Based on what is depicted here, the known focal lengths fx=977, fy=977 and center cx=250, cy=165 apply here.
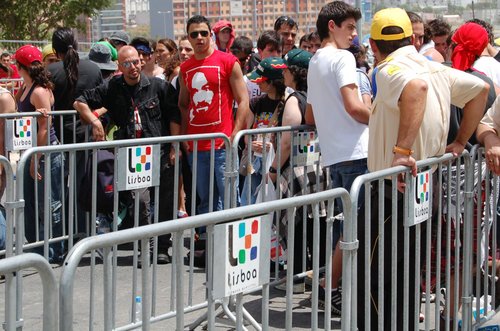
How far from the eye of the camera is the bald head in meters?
7.85

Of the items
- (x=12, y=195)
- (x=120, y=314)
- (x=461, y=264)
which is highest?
(x=12, y=195)

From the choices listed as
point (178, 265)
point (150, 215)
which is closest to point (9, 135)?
point (150, 215)

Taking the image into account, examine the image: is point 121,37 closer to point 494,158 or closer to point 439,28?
point 439,28

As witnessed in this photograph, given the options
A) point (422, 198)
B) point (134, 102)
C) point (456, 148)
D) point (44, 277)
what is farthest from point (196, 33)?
point (44, 277)

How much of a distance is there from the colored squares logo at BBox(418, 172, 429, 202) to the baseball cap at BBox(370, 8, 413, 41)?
0.81 metres

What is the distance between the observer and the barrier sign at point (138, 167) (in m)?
5.92

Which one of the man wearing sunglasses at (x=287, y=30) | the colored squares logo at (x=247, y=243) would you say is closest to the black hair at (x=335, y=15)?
the colored squares logo at (x=247, y=243)

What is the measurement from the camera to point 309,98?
21.3 ft

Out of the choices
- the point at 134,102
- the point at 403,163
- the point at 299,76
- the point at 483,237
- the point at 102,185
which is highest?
the point at 299,76

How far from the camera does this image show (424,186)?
5.00m

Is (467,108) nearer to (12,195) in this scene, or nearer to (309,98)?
(309,98)

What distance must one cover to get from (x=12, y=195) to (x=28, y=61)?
307cm

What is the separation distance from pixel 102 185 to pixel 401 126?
294 cm

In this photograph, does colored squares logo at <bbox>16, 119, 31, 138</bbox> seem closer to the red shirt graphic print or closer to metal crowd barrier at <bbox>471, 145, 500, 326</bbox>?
the red shirt graphic print
